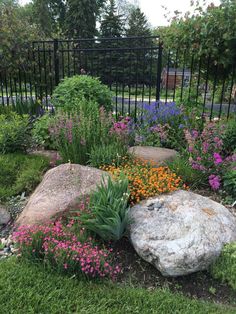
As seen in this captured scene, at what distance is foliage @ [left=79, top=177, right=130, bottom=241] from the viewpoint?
9.30 feet

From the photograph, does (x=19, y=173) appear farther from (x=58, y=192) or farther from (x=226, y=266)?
(x=226, y=266)

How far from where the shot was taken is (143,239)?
9.36 feet

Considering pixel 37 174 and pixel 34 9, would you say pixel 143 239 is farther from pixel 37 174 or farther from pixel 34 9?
pixel 34 9

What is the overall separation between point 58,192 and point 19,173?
1.28 meters

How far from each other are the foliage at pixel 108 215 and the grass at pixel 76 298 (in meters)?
0.46

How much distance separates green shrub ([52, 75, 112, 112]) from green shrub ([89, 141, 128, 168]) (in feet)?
5.26

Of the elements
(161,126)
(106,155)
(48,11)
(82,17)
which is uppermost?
(48,11)

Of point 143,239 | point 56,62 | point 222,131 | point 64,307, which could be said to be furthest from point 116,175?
point 56,62

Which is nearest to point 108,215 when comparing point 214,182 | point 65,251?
point 65,251

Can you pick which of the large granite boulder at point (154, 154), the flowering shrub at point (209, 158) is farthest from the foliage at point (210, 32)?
the large granite boulder at point (154, 154)

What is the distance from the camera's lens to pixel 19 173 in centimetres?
445

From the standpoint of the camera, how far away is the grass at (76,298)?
7.45 feet

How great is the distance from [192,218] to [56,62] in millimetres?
5356

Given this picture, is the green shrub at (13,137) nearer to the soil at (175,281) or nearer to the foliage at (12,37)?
the soil at (175,281)
